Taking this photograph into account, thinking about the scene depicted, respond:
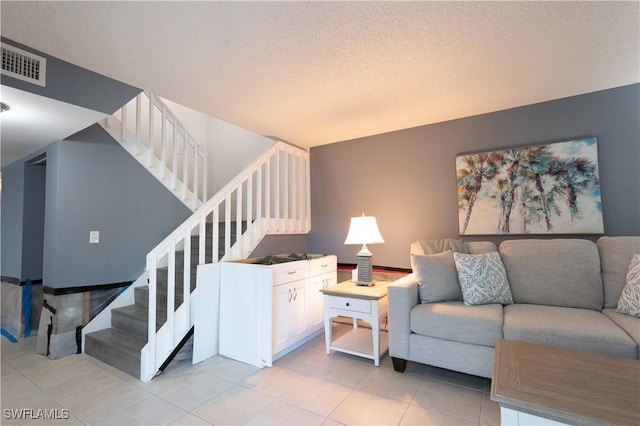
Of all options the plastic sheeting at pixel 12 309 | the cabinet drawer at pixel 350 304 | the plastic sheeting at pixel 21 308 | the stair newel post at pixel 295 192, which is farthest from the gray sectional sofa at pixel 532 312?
the plastic sheeting at pixel 12 309

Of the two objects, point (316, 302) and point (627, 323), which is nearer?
point (627, 323)

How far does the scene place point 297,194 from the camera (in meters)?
4.02

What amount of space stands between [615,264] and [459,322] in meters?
1.32

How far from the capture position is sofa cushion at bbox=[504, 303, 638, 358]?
166 centimetres

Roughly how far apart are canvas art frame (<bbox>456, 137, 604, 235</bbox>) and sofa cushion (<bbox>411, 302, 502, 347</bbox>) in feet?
3.34

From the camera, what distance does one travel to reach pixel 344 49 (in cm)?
193

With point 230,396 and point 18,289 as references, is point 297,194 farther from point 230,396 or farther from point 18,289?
point 18,289

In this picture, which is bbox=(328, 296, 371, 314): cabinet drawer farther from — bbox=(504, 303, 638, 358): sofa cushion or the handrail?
the handrail

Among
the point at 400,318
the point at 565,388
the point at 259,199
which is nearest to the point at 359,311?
the point at 400,318

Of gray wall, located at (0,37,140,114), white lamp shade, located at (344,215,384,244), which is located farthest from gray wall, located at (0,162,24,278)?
white lamp shade, located at (344,215,384,244)

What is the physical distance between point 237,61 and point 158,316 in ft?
7.74

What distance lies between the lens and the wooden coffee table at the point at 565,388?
0.98 meters

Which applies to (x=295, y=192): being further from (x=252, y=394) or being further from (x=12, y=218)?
(x=12, y=218)

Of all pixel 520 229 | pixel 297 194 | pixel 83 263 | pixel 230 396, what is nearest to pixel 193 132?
pixel 297 194
